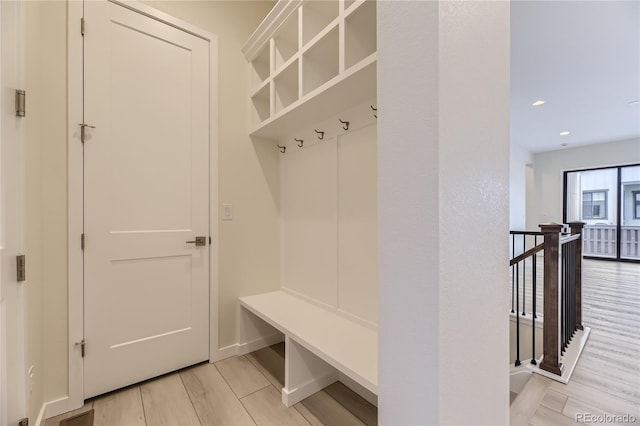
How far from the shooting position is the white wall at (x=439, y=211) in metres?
0.69

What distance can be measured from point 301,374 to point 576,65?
416 centimetres

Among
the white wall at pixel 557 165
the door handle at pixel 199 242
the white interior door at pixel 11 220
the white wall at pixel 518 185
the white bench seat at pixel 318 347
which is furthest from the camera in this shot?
the white wall at pixel 518 185

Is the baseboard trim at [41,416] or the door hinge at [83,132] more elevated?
the door hinge at [83,132]

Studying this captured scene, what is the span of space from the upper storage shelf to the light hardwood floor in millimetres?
2116

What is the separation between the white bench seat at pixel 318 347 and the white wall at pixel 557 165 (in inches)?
289

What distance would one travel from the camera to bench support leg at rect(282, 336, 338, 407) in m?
1.67

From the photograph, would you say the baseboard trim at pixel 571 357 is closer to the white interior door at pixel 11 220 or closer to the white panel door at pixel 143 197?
the white panel door at pixel 143 197

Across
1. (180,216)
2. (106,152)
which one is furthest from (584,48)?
(106,152)

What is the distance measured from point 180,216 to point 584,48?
4.04 meters

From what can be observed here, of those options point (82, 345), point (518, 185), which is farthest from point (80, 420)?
point (518, 185)

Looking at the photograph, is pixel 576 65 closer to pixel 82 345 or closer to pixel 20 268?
pixel 20 268

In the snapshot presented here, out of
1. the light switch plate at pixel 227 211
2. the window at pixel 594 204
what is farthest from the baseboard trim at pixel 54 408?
the window at pixel 594 204

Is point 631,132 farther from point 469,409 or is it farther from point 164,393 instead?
point 164,393

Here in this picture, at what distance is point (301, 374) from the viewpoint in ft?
5.66
